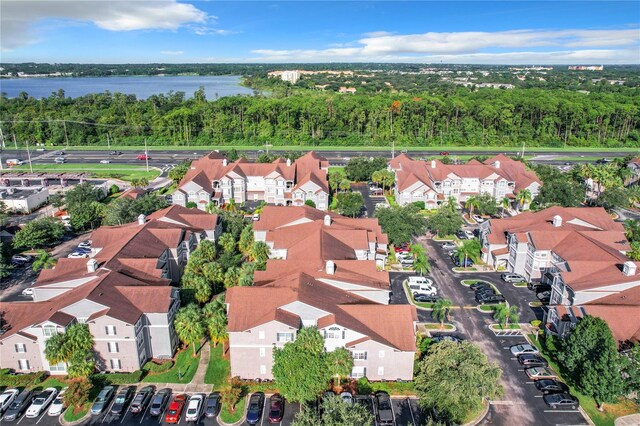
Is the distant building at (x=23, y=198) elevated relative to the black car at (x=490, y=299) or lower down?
elevated

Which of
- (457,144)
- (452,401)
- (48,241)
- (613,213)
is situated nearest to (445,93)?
→ (457,144)

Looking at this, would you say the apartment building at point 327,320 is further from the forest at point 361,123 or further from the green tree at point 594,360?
the forest at point 361,123

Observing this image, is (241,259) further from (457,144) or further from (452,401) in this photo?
(457,144)

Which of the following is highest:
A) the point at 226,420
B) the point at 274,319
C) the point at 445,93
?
the point at 445,93

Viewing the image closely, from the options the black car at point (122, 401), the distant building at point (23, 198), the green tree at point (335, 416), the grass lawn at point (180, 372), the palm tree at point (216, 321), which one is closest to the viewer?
the green tree at point (335, 416)

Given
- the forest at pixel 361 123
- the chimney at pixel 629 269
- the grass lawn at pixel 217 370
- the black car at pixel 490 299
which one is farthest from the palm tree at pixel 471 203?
the forest at pixel 361 123

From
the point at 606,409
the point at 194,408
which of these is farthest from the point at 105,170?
the point at 606,409

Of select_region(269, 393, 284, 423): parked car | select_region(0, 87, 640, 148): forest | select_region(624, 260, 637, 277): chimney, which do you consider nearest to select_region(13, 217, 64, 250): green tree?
select_region(269, 393, 284, 423): parked car
